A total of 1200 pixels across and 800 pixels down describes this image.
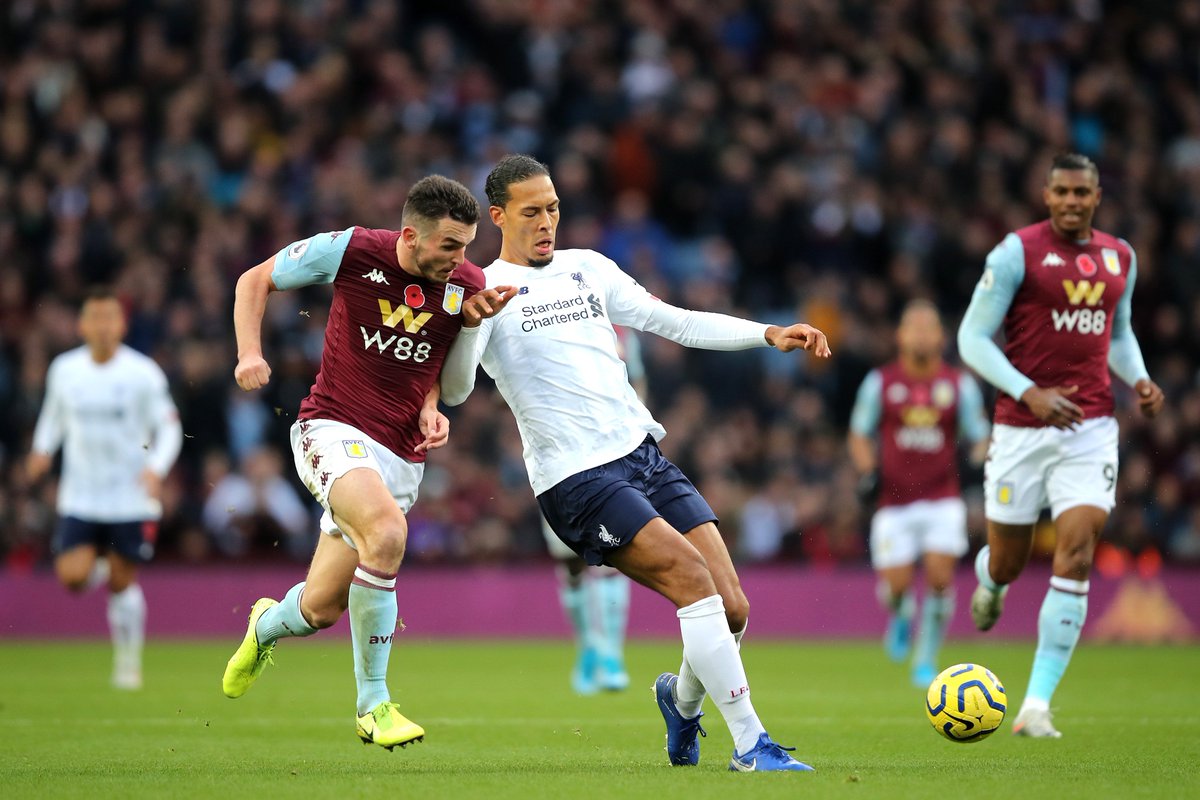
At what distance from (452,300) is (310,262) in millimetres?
675

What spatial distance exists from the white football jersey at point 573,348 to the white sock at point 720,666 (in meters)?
0.82

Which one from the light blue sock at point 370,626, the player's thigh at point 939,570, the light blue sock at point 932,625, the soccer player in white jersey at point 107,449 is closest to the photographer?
the light blue sock at point 370,626

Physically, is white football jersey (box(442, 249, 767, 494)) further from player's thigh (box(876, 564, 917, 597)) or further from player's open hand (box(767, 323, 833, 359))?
player's thigh (box(876, 564, 917, 597))

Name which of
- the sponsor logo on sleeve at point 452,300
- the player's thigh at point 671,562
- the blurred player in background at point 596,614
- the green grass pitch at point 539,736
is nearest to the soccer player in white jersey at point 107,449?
the green grass pitch at point 539,736

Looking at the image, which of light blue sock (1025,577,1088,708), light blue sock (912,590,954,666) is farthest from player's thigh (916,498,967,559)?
light blue sock (1025,577,1088,708)

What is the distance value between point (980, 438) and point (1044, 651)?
4.98m

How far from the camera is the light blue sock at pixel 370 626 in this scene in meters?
7.65

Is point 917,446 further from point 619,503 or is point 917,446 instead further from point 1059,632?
point 619,503

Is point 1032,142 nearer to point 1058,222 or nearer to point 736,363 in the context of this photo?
point 736,363

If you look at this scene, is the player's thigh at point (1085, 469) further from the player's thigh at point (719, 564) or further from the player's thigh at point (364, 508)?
the player's thigh at point (364, 508)

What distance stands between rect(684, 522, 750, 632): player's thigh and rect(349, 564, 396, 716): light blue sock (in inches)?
53.1

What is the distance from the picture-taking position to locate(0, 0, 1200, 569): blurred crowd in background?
60.4ft

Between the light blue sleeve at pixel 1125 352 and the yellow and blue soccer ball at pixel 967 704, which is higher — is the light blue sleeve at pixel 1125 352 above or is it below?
above

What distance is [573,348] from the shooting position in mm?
7676
